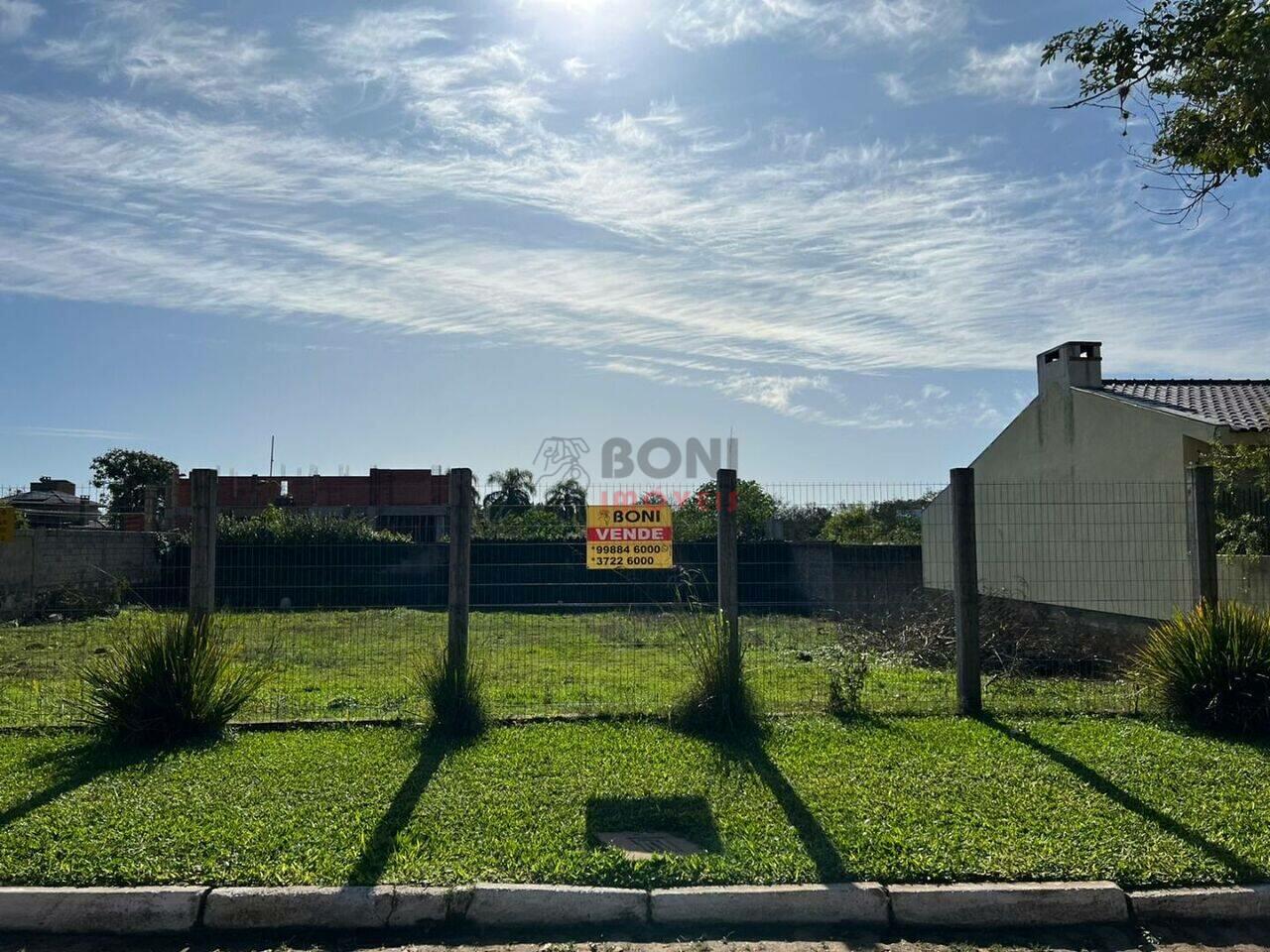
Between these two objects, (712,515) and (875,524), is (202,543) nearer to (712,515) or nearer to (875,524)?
(712,515)

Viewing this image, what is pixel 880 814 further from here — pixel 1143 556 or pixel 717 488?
pixel 1143 556

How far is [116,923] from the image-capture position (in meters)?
4.30

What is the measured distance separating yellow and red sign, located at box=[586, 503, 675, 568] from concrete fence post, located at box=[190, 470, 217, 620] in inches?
132

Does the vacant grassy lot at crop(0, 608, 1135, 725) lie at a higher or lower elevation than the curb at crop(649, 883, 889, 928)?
higher

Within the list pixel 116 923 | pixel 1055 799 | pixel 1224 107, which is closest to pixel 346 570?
pixel 116 923

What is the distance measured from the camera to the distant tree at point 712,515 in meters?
10.1

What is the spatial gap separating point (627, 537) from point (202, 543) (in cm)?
377

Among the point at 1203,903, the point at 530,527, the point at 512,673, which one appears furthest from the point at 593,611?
the point at 1203,903

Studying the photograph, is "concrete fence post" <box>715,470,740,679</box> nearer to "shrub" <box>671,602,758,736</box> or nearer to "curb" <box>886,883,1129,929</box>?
"shrub" <box>671,602,758,736</box>

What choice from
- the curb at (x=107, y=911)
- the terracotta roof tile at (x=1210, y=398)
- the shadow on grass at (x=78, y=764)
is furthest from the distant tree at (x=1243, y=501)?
the shadow on grass at (x=78, y=764)

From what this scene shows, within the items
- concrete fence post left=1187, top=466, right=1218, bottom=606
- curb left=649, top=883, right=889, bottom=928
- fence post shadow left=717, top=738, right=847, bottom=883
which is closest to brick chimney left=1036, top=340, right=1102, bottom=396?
concrete fence post left=1187, top=466, right=1218, bottom=606

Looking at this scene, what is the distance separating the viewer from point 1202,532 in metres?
8.63

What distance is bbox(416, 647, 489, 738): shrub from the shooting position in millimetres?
7230

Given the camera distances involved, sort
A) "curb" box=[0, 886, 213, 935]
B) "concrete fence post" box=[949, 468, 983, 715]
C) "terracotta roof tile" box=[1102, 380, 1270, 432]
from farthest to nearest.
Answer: "terracotta roof tile" box=[1102, 380, 1270, 432] → "concrete fence post" box=[949, 468, 983, 715] → "curb" box=[0, 886, 213, 935]
